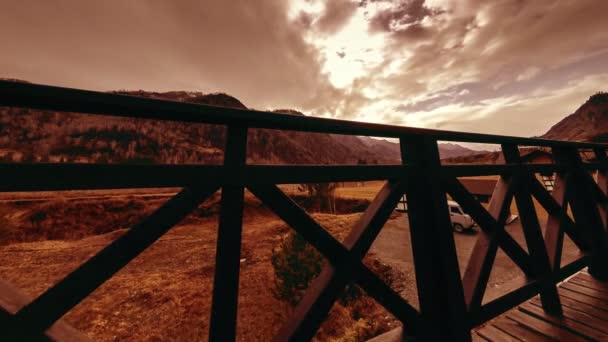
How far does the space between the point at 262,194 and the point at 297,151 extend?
94505 millimetres

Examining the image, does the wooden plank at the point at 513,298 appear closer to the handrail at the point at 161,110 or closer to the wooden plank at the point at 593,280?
the wooden plank at the point at 593,280

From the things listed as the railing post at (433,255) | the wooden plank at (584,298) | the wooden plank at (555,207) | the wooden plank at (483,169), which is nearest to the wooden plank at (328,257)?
the railing post at (433,255)

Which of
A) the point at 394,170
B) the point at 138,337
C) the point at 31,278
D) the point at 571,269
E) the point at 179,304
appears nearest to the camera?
the point at 394,170

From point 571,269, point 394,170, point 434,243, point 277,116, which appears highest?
point 277,116

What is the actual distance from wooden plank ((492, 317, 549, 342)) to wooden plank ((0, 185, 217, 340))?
3.18m

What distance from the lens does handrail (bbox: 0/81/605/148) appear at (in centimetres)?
84

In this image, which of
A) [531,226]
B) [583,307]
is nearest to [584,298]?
[583,307]

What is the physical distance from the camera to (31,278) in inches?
353

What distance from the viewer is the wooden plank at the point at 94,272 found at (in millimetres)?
821

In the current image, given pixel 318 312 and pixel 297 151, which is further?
pixel 297 151

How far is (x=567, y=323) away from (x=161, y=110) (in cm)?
404

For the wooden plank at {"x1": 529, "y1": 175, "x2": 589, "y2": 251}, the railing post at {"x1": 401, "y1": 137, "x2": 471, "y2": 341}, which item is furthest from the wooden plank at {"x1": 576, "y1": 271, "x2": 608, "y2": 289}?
the railing post at {"x1": 401, "y1": 137, "x2": 471, "y2": 341}

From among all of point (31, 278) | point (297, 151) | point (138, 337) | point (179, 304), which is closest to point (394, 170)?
point (138, 337)

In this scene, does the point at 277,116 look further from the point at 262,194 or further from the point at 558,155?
the point at 558,155
